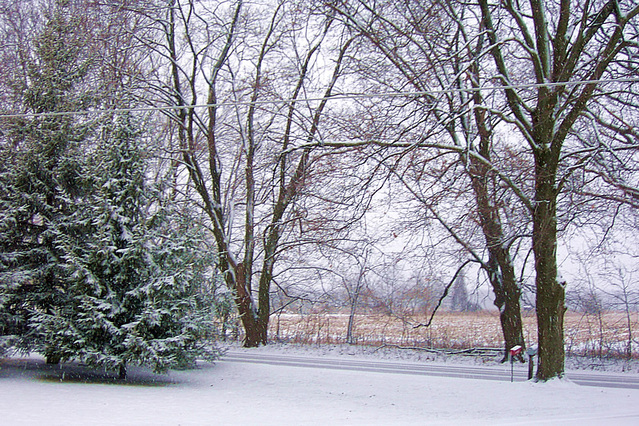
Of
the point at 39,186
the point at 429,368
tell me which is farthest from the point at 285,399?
the point at 429,368

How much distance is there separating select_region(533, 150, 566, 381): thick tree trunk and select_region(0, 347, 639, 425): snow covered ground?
0.48 metres

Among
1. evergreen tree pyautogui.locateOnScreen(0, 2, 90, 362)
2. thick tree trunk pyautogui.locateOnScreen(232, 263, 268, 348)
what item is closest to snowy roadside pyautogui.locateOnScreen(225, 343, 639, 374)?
thick tree trunk pyautogui.locateOnScreen(232, 263, 268, 348)

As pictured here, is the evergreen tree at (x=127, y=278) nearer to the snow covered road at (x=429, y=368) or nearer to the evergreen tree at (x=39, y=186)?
the evergreen tree at (x=39, y=186)

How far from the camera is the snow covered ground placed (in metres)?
7.27

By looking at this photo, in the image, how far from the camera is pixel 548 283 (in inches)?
428

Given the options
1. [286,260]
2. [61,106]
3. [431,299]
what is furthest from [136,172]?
[431,299]

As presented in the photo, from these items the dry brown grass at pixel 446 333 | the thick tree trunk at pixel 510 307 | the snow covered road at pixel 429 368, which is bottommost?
the snow covered road at pixel 429 368

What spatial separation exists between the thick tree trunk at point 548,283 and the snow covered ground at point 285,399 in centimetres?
48

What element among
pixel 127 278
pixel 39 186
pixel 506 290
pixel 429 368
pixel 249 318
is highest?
pixel 39 186

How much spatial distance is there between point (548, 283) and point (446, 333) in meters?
8.96

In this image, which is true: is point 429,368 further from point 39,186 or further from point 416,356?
point 39,186

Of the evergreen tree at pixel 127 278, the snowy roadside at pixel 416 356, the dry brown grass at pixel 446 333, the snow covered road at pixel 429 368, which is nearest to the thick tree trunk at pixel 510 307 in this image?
the snow covered road at pixel 429 368

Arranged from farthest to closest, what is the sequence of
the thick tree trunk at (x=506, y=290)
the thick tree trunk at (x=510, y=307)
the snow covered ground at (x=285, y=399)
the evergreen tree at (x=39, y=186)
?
the thick tree trunk at (x=510, y=307)
the thick tree trunk at (x=506, y=290)
the evergreen tree at (x=39, y=186)
the snow covered ground at (x=285, y=399)

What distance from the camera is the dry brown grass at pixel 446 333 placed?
17.4 metres
